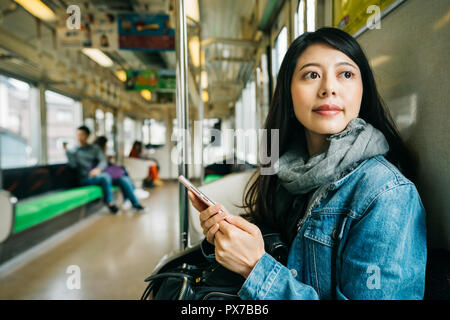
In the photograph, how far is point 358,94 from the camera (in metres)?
0.80

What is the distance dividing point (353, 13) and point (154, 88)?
542 cm

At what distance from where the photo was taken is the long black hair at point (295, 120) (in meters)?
0.82

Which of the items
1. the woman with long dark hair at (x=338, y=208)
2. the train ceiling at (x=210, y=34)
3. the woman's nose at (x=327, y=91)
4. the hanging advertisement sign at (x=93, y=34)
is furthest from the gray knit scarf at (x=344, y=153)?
the hanging advertisement sign at (x=93, y=34)

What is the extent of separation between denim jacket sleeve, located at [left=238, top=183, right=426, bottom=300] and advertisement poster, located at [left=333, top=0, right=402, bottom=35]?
762 millimetres

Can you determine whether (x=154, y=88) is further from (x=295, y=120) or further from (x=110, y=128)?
(x=295, y=120)

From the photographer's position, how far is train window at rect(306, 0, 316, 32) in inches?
46.9

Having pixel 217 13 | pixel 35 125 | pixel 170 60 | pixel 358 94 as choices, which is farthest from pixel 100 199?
pixel 358 94

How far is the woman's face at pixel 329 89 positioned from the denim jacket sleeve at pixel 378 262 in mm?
276

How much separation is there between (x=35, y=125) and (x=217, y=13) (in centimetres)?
437

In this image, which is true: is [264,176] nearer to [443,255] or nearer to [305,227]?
[305,227]

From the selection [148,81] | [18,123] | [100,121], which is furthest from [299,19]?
[100,121]

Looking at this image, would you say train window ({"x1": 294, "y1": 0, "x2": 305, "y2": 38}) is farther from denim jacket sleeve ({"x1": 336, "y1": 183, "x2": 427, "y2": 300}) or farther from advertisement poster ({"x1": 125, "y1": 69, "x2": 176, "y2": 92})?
advertisement poster ({"x1": 125, "y1": 69, "x2": 176, "y2": 92})

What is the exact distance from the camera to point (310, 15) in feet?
3.99

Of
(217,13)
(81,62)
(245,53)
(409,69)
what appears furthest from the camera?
(81,62)
